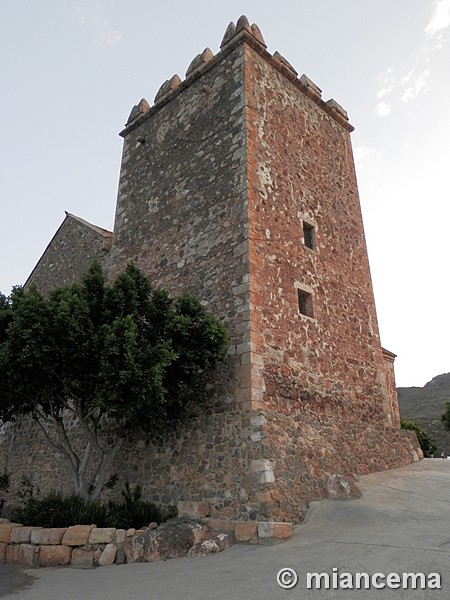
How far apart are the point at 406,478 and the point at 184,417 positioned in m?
5.28

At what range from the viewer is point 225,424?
923 centimetres

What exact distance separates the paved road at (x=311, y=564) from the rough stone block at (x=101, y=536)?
1.73 ft

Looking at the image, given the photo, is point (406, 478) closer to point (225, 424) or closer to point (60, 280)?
point (225, 424)

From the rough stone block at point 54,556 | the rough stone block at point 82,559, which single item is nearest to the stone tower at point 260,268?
the rough stone block at point 82,559

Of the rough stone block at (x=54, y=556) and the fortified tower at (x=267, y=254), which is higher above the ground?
the fortified tower at (x=267, y=254)

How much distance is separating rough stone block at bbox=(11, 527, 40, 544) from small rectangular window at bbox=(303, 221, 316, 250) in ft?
28.8

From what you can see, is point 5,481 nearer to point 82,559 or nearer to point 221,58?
point 82,559

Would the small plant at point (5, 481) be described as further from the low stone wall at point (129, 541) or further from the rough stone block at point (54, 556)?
the rough stone block at point (54, 556)

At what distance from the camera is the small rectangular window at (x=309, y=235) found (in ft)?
41.1

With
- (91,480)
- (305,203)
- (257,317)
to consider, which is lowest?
(91,480)

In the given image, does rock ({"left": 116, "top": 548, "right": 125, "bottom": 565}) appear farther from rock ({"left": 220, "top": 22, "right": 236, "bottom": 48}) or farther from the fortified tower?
rock ({"left": 220, "top": 22, "right": 236, "bottom": 48})

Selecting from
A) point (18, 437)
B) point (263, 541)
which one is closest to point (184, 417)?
point (263, 541)

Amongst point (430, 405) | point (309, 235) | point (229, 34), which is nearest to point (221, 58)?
point (229, 34)

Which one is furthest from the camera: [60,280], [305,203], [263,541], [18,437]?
[60,280]
